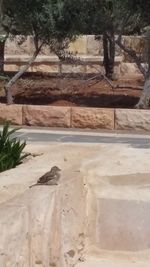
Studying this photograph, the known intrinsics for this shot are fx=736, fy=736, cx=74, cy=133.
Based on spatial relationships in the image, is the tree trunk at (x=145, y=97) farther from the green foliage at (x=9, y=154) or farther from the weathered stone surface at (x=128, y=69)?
the weathered stone surface at (x=128, y=69)

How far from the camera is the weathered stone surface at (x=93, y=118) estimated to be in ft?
41.2

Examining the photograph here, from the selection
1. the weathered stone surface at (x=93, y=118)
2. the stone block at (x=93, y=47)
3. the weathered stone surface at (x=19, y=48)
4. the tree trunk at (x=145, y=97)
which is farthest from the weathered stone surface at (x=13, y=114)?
the stone block at (x=93, y=47)

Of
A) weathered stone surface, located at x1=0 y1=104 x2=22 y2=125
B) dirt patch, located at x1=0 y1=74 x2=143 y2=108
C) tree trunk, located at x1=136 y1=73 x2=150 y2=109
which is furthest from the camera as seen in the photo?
dirt patch, located at x1=0 y1=74 x2=143 y2=108

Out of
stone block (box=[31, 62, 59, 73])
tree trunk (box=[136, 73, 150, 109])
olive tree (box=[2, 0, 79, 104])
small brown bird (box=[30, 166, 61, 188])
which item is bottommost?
stone block (box=[31, 62, 59, 73])

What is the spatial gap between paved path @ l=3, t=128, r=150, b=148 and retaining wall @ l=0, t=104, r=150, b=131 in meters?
0.26

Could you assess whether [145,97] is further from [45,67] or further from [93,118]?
[45,67]

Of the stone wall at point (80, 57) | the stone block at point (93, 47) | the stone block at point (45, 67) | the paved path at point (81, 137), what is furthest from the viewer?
the stone block at point (93, 47)

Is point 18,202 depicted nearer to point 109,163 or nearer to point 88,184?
point 88,184

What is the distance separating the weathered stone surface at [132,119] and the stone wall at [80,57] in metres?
8.30

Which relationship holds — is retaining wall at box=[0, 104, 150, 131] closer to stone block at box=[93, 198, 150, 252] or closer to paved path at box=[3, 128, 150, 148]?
paved path at box=[3, 128, 150, 148]

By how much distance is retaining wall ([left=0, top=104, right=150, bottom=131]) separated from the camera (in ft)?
40.8

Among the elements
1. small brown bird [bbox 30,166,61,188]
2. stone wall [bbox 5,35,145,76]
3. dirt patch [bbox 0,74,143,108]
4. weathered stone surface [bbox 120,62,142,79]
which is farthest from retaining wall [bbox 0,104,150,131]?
weathered stone surface [bbox 120,62,142,79]

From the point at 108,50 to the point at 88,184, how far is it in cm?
1240

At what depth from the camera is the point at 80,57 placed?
23469 mm
